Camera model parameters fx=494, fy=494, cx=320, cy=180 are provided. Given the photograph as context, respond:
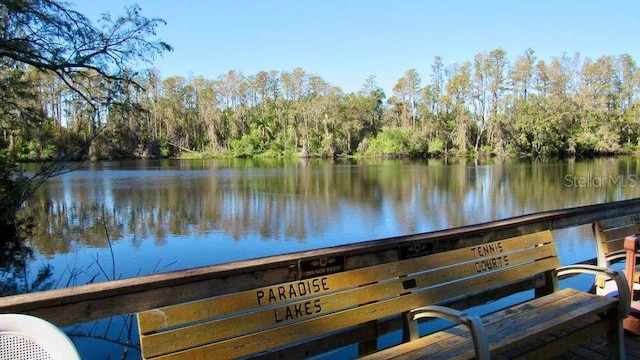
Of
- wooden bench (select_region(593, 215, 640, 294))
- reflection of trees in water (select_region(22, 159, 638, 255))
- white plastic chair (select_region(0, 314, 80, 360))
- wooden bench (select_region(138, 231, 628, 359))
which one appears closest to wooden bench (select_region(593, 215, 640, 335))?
A: wooden bench (select_region(593, 215, 640, 294))

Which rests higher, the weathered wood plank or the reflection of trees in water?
the weathered wood plank

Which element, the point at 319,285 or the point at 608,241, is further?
the point at 608,241

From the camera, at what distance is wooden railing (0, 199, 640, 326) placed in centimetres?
175

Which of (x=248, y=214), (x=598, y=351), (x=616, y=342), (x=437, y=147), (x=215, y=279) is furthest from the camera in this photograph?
(x=437, y=147)

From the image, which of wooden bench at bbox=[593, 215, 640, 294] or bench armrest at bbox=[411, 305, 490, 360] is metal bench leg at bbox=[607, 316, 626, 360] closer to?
wooden bench at bbox=[593, 215, 640, 294]

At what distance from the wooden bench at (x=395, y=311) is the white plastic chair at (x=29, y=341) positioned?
49 cm

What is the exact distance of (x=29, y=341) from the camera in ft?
4.41

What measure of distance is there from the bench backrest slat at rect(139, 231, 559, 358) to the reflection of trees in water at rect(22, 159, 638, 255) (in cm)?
996

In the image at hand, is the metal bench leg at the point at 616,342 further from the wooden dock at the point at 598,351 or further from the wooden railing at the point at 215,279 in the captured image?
the wooden railing at the point at 215,279

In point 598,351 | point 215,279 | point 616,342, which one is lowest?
point 598,351

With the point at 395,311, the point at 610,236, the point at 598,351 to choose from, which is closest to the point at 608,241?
the point at 610,236

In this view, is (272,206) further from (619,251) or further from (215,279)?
(215,279)

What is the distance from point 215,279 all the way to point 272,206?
55.9ft

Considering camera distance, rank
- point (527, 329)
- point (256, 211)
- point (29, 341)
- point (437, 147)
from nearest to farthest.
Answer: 1. point (29, 341)
2. point (527, 329)
3. point (256, 211)
4. point (437, 147)
